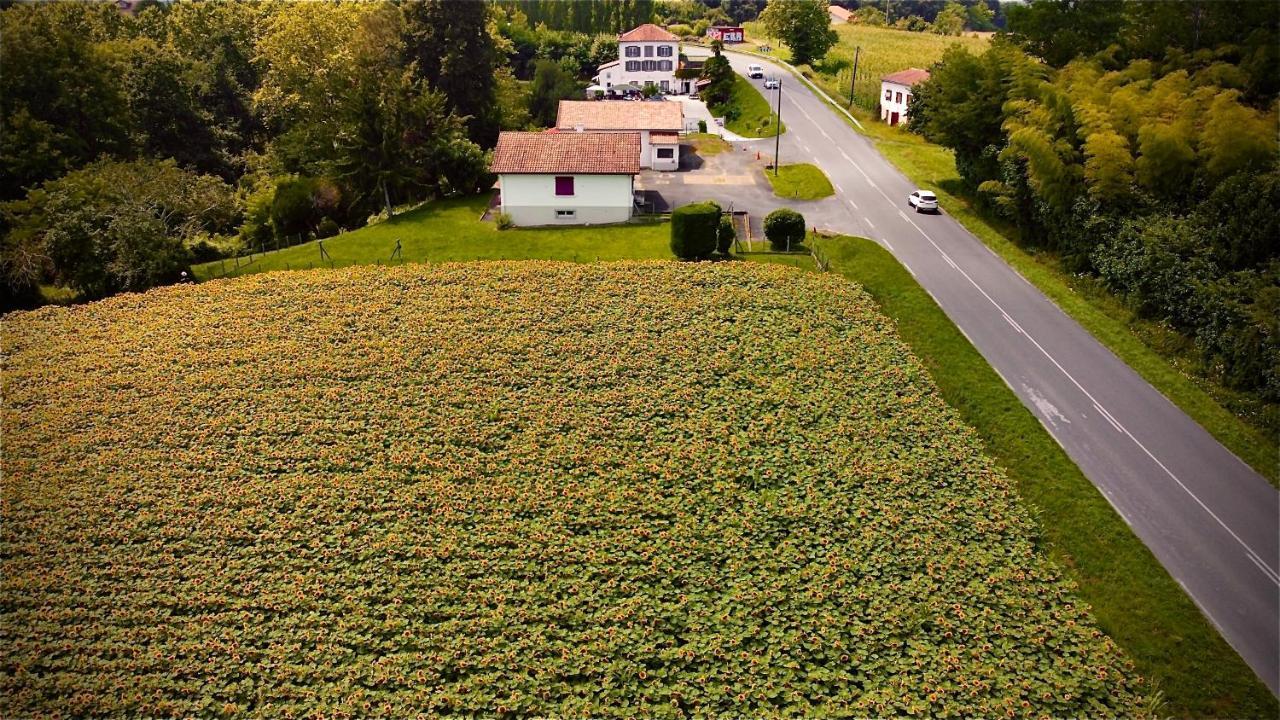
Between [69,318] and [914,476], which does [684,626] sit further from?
[69,318]

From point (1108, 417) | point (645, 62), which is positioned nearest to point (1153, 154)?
point (1108, 417)

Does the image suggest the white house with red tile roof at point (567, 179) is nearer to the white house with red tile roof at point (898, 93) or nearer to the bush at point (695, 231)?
the bush at point (695, 231)

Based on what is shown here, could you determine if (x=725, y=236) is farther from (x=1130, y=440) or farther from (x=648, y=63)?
(x=648, y=63)

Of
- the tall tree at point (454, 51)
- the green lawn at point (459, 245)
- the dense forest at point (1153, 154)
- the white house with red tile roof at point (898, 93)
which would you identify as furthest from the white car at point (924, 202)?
the tall tree at point (454, 51)

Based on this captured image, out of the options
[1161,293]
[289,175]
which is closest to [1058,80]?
[1161,293]

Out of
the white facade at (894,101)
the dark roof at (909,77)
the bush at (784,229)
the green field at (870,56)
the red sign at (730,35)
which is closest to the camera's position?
the bush at (784,229)

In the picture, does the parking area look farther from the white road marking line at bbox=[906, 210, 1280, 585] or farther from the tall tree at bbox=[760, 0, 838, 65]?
the tall tree at bbox=[760, 0, 838, 65]
